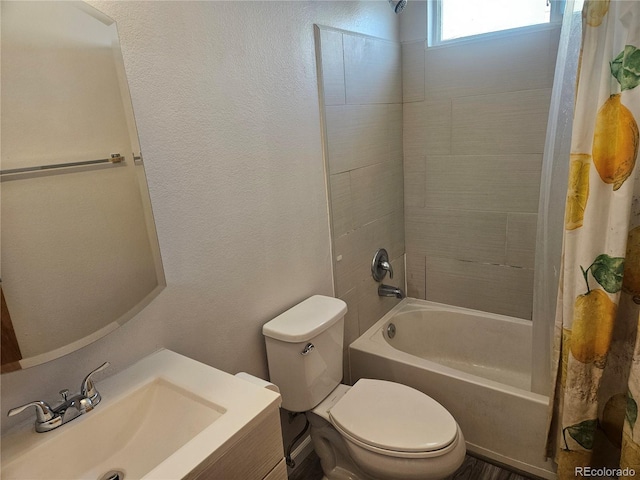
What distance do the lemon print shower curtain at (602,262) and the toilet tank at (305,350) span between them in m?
0.86

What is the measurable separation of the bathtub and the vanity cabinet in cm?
103

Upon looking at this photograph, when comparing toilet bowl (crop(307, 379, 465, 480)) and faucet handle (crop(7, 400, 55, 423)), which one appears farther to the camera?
toilet bowl (crop(307, 379, 465, 480))

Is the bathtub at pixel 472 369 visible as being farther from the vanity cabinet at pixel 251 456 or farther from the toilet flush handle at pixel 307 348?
the vanity cabinet at pixel 251 456

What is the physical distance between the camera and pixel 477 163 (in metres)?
2.26

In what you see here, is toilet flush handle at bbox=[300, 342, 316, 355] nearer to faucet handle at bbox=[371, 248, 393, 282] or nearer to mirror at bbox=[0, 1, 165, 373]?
mirror at bbox=[0, 1, 165, 373]

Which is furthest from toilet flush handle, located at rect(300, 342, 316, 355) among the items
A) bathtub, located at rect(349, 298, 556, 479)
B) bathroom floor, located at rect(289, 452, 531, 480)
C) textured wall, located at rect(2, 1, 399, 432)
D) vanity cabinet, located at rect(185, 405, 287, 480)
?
bathroom floor, located at rect(289, 452, 531, 480)

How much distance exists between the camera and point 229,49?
1373 millimetres

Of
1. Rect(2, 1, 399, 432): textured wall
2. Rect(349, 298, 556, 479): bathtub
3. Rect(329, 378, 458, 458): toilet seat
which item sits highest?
Rect(2, 1, 399, 432): textured wall

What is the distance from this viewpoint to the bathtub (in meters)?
1.79

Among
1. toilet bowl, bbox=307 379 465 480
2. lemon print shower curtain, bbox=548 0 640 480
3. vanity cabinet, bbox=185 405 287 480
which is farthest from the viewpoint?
toilet bowl, bbox=307 379 465 480

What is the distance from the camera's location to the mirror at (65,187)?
0.92m

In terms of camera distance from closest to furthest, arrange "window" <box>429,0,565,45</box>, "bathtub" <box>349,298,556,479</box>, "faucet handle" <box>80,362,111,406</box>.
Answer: "faucet handle" <box>80,362,111,406</box> < "bathtub" <box>349,298,556,479</box> < "window" <box>429,0,565,45</box>

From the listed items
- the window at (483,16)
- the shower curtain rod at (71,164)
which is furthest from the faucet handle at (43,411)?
the window at (483,16)

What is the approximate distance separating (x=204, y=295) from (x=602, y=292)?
4.42ft
